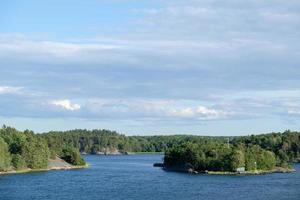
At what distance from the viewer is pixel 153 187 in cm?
9950

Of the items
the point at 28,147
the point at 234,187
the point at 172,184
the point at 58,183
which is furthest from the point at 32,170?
the point at 234,187

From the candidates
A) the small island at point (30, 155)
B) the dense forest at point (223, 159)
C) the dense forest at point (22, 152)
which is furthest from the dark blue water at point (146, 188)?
the small island at point (30, 155)

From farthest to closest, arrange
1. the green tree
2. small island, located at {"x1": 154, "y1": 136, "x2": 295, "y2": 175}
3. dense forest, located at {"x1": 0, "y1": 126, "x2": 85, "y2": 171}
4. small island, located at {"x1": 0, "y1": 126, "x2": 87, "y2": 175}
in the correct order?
small island, located at {"x1": 0, "y1": 126, "x2": 87, "y2": 175}
small island, located at {"x1": 154, "y1": 136, "x2": 295, "y2": 175}
dense forest, located at {"x1": 0, "y1": 126, "x2": 85, "y2": 171}
the green tree

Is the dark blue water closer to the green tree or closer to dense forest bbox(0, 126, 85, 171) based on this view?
the green tree

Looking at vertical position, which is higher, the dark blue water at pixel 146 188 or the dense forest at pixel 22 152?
the dense forest at pixel 22 152

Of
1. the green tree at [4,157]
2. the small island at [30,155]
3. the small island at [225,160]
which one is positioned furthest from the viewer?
the small island at [30,155]

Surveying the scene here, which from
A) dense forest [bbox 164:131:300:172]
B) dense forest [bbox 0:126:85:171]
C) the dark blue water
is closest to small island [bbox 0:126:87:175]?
Answer: dense forest [bbox 0:126:85:171]

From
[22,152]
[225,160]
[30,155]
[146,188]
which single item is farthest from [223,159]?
[22,152]

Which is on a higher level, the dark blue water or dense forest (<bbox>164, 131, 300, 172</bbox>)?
dense forest (<bbox>164, 131, 300, 172</bbox>)

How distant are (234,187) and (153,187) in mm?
12527

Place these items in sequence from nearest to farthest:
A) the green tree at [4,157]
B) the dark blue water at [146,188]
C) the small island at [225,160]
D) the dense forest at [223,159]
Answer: the dark blue water at [146,188], the green tree at [4,157], the small island at [225,160], the dense forest at [223,159]

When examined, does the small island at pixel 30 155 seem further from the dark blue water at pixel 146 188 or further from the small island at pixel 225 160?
the small island at pixel 225 160

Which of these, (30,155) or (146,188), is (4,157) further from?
(146,188)

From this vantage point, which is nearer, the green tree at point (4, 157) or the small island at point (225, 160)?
the green tree at point (4, 157)
